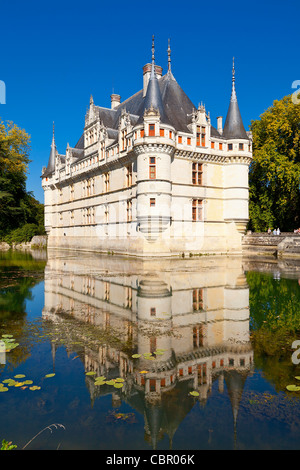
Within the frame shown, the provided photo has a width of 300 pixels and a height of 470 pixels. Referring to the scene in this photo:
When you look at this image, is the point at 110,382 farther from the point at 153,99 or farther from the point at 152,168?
the point at 153,99

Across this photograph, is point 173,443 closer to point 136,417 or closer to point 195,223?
point 136,417

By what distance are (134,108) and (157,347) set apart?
28.4 metres

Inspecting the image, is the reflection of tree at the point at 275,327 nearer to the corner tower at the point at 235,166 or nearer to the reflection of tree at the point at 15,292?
the reflection of tree at the point at 15,292

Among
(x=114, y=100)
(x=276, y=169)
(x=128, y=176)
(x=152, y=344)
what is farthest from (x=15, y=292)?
(x=114, y=100)

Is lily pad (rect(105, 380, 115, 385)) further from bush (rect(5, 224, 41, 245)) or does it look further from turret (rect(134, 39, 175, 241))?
bush (rect(5, 224, 41, 245))

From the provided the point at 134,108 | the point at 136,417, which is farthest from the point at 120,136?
the point at 136,417

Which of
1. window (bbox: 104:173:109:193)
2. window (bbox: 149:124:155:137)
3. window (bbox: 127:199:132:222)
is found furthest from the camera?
window (bbox: 104:173:109:193)

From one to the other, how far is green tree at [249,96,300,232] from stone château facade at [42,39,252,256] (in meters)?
4.53

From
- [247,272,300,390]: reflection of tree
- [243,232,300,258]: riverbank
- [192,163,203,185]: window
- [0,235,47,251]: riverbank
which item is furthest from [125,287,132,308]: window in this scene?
[0,235,47,251]: riverbank

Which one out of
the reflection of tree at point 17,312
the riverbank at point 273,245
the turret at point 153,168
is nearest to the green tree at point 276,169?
the riverbank at point 273,245

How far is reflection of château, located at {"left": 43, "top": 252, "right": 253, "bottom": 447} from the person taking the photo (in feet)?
12.4

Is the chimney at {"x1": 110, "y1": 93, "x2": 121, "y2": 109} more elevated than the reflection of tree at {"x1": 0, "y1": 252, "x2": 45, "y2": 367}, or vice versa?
the chimney at {"x1": 110, "y1": 93, "x2": 121, "y2": 109}

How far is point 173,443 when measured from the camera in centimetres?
297

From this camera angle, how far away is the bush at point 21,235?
44.8m
